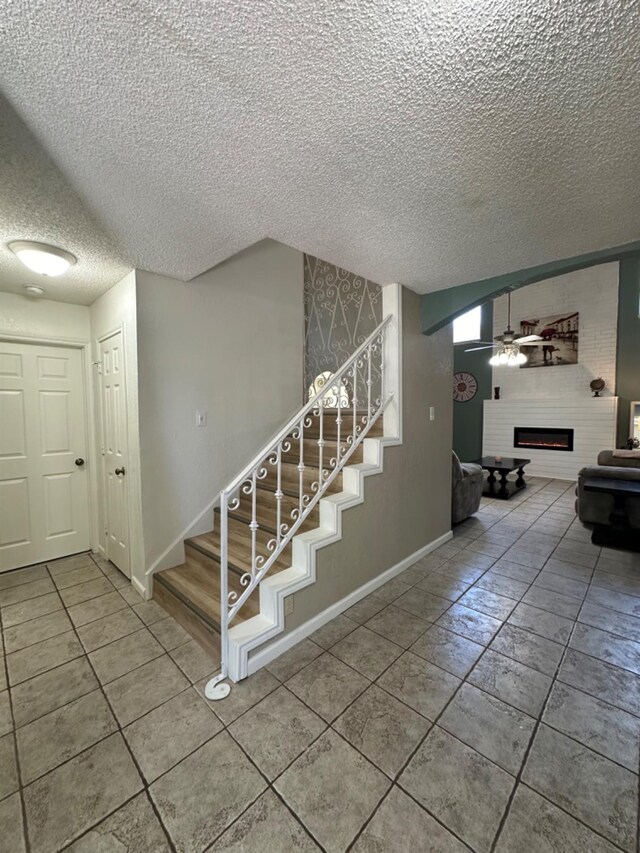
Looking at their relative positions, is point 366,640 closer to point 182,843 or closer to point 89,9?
point 182,843

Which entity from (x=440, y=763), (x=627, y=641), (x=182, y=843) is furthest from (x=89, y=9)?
(x=627, y=641)

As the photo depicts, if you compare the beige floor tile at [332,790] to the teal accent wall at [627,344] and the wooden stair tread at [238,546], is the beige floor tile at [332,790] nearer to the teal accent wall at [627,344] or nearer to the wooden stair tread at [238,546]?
the wooden stair tread at [238,546]

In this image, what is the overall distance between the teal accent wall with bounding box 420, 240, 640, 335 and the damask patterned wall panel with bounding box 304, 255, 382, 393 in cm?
80

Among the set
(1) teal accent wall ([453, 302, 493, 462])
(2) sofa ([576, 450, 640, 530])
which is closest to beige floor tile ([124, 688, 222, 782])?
(2) sofa ([576, 450, 640, 530])

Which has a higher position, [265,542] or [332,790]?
[265,542]

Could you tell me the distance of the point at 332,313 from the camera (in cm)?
390

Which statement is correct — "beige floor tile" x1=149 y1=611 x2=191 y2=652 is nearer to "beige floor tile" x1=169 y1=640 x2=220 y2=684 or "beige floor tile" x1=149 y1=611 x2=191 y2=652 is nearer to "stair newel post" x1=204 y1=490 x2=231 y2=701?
"beige floor tile" x1=169 y1=640 x2=220 y2=684

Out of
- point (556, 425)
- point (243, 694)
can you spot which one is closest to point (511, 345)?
point (556, 425)

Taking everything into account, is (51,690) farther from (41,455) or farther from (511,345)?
(511,345)

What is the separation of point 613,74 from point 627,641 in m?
2.75

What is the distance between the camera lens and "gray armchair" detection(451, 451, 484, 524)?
3895mm

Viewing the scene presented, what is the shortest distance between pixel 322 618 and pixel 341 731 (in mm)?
728

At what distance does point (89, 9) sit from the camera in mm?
821

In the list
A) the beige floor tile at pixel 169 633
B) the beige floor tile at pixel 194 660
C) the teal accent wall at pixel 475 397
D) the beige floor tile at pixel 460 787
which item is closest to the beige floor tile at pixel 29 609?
the beige floor tile at pixel 169 633
